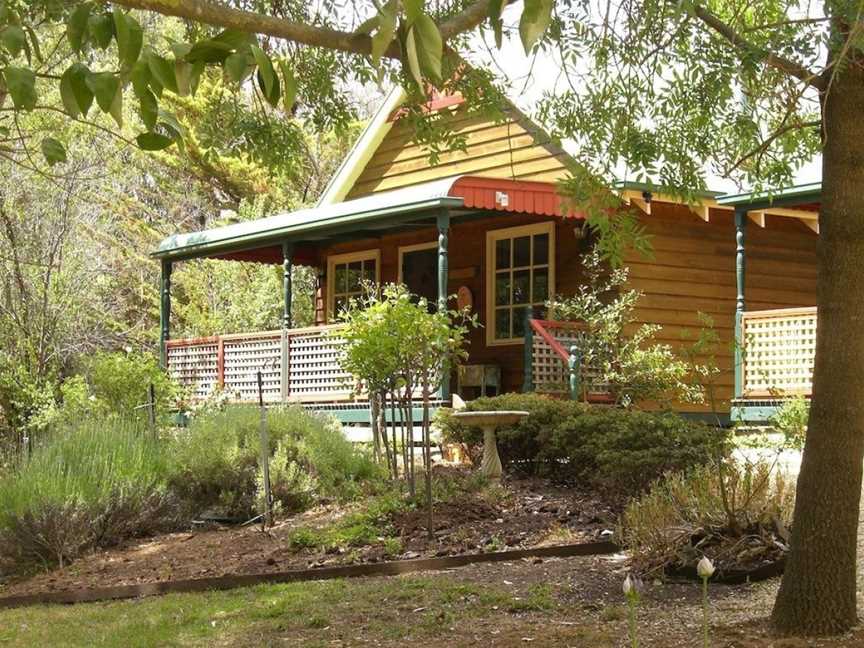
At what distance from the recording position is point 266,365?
58.1 feet

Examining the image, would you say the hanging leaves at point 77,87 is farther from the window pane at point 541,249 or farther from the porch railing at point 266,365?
the window pane at point 541,249

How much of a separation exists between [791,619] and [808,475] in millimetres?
714

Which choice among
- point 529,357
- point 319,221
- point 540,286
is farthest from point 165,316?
point 529,357

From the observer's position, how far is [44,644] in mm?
7449

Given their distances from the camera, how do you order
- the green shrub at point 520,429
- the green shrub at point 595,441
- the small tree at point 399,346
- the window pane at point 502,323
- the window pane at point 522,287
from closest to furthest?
the green shrub at point 595,441, the small tree at point 399,346, the green shrub at point 520,429, the window pane at point 522,287, the window pane at point 502,323

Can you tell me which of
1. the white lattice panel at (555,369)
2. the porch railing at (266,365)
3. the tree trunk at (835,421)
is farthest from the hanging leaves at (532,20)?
the porch railing at (266,365)

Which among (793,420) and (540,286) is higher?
(540,286)

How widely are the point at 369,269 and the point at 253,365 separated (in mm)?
3656

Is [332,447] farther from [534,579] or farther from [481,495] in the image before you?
[534,579]

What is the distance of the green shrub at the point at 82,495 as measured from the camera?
1055 centimetres

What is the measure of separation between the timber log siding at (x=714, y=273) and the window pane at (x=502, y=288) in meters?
2.20

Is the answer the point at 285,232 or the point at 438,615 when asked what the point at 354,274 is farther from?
the point at 438,615

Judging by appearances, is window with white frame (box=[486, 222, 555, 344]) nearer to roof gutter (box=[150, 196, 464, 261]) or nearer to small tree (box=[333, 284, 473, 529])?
roof gutter (box=[150, 196, 464, 261])

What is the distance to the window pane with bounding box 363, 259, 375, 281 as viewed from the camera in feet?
68.2
